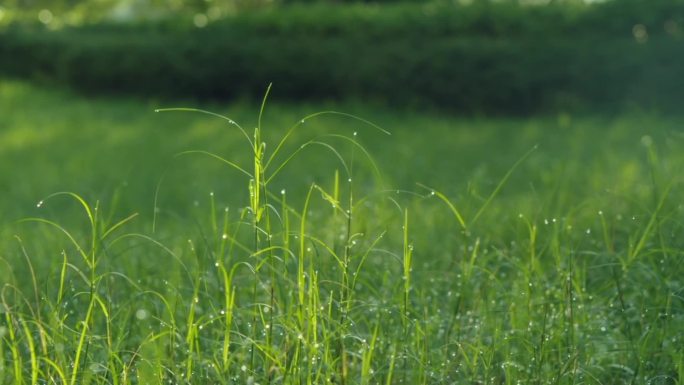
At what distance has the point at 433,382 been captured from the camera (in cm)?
277

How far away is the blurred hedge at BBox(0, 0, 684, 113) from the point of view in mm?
10250

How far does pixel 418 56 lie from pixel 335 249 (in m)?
7.97

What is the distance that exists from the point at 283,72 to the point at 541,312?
8.31 meters

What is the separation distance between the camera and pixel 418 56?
10742mm

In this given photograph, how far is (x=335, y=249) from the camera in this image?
3004mm

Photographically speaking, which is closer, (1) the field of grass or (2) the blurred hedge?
Result: (1) the field of grass

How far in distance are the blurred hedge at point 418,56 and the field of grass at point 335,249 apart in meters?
0.44

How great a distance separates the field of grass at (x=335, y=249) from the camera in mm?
2719

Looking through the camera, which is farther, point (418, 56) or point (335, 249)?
point (418, 56)

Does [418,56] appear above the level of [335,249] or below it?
below

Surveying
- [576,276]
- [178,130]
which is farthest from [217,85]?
[576,276]

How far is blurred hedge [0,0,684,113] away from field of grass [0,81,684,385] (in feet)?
1.45

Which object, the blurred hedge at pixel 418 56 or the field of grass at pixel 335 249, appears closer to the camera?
the field of grass at pixel 335 249

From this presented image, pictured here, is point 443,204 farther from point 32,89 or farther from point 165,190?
point 32,89
